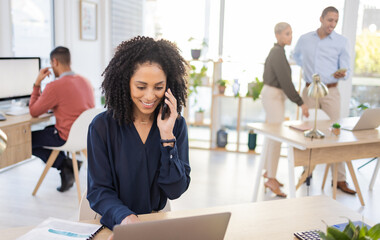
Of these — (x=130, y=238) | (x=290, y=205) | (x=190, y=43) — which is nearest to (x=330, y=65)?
(x=190, y=43)

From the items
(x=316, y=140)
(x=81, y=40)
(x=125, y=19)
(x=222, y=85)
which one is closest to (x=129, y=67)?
(x=316, y=140)

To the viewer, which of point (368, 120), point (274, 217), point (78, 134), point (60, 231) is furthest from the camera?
point (78, 134)

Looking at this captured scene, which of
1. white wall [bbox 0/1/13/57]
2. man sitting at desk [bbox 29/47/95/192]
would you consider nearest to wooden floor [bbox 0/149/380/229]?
man sitting at desk [bbox 29/47/95/192]

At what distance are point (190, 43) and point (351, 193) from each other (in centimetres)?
281

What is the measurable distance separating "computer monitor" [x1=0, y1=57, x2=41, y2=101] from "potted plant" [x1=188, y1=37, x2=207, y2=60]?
192 centimetres

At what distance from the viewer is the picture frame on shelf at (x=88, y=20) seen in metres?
5.07

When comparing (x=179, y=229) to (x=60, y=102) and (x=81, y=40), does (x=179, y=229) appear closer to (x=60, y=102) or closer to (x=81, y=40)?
(x=60, y=102)

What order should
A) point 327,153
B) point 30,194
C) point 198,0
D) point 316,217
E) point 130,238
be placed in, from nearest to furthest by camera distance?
point 130,238 → point 316,217 → point 327,153 → point 30,194 → point 198,0

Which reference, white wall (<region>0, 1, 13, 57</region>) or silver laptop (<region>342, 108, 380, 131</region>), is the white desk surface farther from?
white wall (<region>0, 1, 13, 57</region>)

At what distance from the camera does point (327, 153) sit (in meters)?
2.85

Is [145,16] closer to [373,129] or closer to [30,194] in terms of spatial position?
[30,194]

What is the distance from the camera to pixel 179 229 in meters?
1.01

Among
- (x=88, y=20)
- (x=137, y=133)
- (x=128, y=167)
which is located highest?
(x=88, y=20)

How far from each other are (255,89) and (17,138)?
9.23 feet
